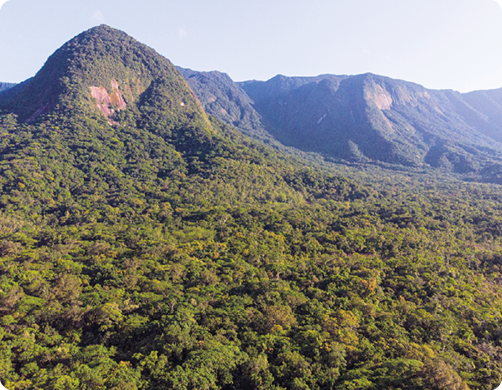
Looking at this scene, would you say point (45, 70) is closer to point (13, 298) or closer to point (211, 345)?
point (13, 298)

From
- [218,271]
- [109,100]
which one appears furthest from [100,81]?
[218,271]

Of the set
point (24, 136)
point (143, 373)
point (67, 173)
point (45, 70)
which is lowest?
point (143, 373)

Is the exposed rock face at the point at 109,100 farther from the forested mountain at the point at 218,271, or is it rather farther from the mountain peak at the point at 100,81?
the forested mountain at the point at 218,271

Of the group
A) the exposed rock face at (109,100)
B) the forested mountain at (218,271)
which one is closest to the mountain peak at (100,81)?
the exposed rock face at (109,100)

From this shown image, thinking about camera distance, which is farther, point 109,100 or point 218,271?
point 109,100

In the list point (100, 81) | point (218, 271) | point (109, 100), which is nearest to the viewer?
point (218, 271)

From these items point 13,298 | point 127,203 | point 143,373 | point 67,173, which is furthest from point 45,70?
point 143,373

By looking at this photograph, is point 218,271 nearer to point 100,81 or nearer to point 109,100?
point 109,100

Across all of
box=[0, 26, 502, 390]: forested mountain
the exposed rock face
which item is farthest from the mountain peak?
box=[0, 26, 502, 390]: forested mountain
